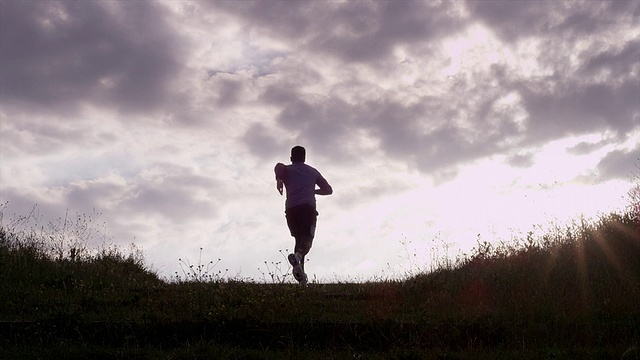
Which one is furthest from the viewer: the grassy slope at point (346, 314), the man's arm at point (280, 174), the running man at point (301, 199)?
the man's arm at point (280, 174)

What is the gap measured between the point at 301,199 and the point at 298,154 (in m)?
1.00

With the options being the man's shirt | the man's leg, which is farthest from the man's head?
the man's leg

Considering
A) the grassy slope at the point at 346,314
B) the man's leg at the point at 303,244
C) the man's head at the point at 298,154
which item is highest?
the man's head at the point at 298,154

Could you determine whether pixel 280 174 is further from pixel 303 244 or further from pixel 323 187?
pixel 303 244

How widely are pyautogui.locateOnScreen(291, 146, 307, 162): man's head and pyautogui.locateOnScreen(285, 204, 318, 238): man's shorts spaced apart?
3.36 feet

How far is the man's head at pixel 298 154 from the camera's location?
37.4 ft

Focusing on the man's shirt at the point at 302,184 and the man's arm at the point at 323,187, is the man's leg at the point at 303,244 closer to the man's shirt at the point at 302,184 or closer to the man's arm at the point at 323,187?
the man's shirt at the point at 302,184

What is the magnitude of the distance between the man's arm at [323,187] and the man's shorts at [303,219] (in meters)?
0.43

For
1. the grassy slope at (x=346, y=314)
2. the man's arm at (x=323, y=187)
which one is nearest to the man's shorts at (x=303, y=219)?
the man's arm at (x=323, y=187)

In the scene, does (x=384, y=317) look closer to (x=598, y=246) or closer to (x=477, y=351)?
(x=477, y=351)

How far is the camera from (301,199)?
10859 mm

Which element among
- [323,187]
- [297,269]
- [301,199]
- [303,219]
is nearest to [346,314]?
[297,269]

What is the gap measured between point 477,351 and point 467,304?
182 cm

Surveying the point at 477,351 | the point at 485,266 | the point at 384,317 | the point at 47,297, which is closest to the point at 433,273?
the point at 485,266
